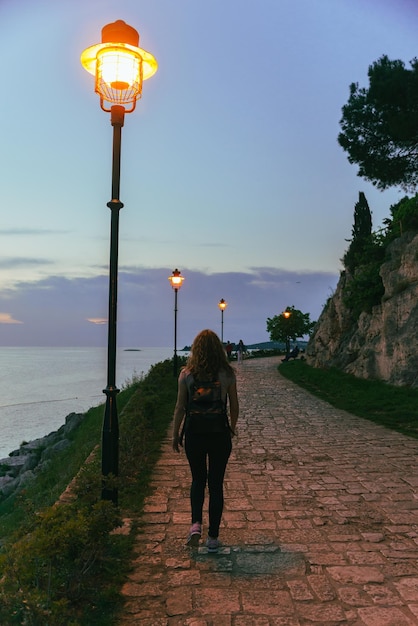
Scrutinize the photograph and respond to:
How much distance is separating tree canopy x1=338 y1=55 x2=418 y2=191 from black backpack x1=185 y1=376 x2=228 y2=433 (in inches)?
772

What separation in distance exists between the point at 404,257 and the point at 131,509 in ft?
59.4

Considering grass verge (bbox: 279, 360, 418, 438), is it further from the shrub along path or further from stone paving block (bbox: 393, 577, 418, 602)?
stone paving block (bbox: 393, 577, 418, 602)

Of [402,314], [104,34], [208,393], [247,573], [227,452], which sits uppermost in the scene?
[104,34]

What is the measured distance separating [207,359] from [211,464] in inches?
38.5

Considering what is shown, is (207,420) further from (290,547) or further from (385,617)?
(385,617)

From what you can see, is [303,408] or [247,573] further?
[303,408]

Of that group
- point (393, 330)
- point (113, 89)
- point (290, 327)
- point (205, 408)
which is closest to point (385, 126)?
point (393, 330)

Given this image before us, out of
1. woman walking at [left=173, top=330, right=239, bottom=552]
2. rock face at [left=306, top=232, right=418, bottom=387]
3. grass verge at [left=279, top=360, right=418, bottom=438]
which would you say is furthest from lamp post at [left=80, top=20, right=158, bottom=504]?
rock face at [left=306, top=232, right=418, bottom=387]

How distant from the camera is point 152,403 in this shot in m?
12.8

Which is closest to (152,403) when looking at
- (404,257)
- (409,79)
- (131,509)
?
(131,509)

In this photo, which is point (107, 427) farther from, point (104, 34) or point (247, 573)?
point (104, 34)

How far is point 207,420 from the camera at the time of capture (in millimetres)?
4516

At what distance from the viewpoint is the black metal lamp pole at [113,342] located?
17.0 ft

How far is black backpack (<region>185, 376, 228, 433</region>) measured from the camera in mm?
4516
